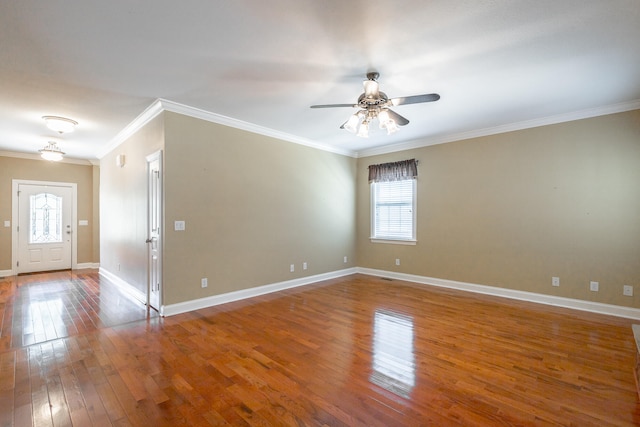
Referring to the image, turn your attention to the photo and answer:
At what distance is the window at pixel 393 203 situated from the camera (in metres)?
5.68

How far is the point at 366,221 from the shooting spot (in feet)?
20.9

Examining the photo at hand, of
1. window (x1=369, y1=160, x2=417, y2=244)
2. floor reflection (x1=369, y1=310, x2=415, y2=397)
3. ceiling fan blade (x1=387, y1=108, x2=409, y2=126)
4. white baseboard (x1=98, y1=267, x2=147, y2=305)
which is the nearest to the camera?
floor reflection (x1=369, y1=310, x2=415, y2=397)

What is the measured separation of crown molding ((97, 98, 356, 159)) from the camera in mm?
3729

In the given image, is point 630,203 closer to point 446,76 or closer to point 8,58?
point 446,76

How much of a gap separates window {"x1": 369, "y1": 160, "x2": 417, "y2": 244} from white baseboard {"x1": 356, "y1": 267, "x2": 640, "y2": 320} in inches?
27.8

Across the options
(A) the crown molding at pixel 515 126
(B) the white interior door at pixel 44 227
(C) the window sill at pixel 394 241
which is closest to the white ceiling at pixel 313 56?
(A) the crown molding at pixel 515 126

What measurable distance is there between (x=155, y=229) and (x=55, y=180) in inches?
189

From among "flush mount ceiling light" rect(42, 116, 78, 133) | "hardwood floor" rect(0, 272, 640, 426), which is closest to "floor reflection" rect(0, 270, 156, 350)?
"hardwood floor" rect(0, 272, 640, 426)

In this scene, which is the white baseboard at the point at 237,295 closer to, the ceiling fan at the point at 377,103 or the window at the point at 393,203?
the window at the point at 393,203

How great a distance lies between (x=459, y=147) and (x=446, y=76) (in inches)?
93.6

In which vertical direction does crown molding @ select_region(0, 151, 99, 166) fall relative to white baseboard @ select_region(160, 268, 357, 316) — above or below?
above

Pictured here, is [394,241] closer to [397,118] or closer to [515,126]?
[515,126]

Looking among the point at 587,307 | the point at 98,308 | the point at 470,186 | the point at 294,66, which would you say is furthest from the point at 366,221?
the point at 98,308

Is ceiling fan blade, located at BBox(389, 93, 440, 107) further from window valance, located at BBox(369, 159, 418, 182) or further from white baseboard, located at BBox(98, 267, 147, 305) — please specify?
white baseboard, located at BBox(98, 267, 147, 305)
